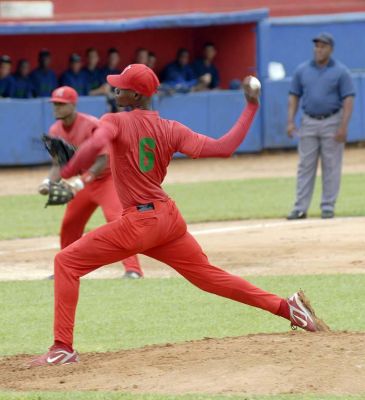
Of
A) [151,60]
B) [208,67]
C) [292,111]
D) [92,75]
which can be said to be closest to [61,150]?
[292,111]

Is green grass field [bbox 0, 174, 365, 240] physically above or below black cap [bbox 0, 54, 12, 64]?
below

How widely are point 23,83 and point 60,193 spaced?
14957 mm

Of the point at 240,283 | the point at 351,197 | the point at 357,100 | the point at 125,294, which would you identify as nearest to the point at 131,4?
the point at 357,100

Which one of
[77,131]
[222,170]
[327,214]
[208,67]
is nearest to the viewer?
[77,131]

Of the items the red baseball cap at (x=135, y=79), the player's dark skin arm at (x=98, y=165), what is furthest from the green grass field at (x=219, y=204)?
the player's dark skin arm at (x=98, y=165)

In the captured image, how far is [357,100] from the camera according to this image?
24.0 metres

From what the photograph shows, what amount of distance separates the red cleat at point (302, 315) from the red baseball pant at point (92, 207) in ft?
10.4

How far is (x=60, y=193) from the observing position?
24.6ft

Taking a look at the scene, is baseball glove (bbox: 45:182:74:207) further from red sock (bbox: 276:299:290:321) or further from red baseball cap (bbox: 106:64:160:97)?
red sock (bbox: 276:299:290:321)

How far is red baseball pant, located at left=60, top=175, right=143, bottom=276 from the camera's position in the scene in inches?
433

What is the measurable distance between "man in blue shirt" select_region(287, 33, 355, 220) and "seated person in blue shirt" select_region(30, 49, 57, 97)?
8.30m

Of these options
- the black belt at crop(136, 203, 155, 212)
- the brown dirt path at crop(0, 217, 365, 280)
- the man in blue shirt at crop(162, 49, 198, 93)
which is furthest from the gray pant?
the man in blue shirt at crop(162, 49, 198, 93)

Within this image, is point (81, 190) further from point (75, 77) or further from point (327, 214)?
point (75, 77)

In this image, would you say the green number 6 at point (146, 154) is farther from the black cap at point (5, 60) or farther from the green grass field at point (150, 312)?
the black cap at point (5, 60)
